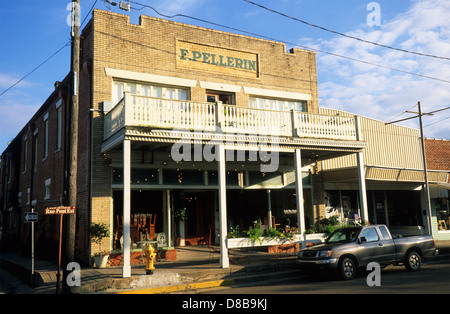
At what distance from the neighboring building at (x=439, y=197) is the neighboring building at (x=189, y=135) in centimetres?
818

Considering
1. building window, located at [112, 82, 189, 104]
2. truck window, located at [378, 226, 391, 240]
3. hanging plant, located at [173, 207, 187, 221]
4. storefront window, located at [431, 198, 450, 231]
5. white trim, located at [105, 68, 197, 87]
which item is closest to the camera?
truck window, located at [378, 226, 391, 240]

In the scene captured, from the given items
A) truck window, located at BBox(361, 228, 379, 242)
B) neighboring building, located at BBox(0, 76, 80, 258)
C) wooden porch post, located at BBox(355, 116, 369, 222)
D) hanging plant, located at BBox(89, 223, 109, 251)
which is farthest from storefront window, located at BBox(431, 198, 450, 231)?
neighboring building, located at BBox(0, 76, 80, 258)

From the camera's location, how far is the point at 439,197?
23.2 metres

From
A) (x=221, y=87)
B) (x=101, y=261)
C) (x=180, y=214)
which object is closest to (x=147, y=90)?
(x=221, y=87)

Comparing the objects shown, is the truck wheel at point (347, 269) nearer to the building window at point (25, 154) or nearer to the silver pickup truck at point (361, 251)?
the silver pickup truck at point (361, 251)

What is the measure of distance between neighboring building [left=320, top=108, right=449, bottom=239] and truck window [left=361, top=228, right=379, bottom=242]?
6566mm

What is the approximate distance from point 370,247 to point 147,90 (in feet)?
32.2

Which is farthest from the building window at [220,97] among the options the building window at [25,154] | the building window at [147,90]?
the building window at [25,154]

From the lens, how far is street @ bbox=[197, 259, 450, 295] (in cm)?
881

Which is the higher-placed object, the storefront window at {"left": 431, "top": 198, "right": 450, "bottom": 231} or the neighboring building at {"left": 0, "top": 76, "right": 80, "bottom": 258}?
the neighboring building at {"left": 0, "top": 76, "right": 80, "bottom": 258}

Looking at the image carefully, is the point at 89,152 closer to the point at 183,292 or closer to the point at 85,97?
the point at 85,97

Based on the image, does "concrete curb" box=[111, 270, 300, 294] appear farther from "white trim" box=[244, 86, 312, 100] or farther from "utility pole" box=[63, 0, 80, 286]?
"white trim" box=[244, 86, 312, 100]

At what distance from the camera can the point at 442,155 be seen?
2445 cm

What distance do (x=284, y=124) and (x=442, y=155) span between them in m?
14.7
